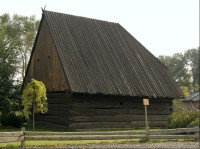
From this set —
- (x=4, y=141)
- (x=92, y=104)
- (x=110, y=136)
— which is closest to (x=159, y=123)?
(x=92, y=104)

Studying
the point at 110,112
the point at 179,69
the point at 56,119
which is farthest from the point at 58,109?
the point at 179,69

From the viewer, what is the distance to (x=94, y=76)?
2480 cm

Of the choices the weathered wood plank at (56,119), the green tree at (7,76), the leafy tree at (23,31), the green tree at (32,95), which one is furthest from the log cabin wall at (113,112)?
the leafy tree at (23,31)

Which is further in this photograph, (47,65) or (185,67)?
(185,67)

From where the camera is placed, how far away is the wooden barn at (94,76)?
2402cm

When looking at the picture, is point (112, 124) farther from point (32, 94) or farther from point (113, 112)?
point (32, 94)

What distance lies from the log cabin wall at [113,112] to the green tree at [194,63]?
60695mm

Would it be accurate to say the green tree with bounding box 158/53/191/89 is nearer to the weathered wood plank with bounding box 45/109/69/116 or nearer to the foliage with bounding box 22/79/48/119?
the weathered wood plank with bounding box 45/109/69/116

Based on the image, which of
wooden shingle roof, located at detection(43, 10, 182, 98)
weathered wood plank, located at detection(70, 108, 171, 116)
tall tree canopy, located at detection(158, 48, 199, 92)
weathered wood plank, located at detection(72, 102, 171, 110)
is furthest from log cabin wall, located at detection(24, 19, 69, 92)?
tall tree canopy, located at detection(158, 48, 199, 92)

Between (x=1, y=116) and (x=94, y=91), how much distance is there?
6.91 meters

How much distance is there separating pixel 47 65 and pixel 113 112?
6.05 meters

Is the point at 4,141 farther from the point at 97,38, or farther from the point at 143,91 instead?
the point at 97,38

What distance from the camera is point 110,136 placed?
55.9 feet

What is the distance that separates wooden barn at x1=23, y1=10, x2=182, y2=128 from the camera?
2402cm
